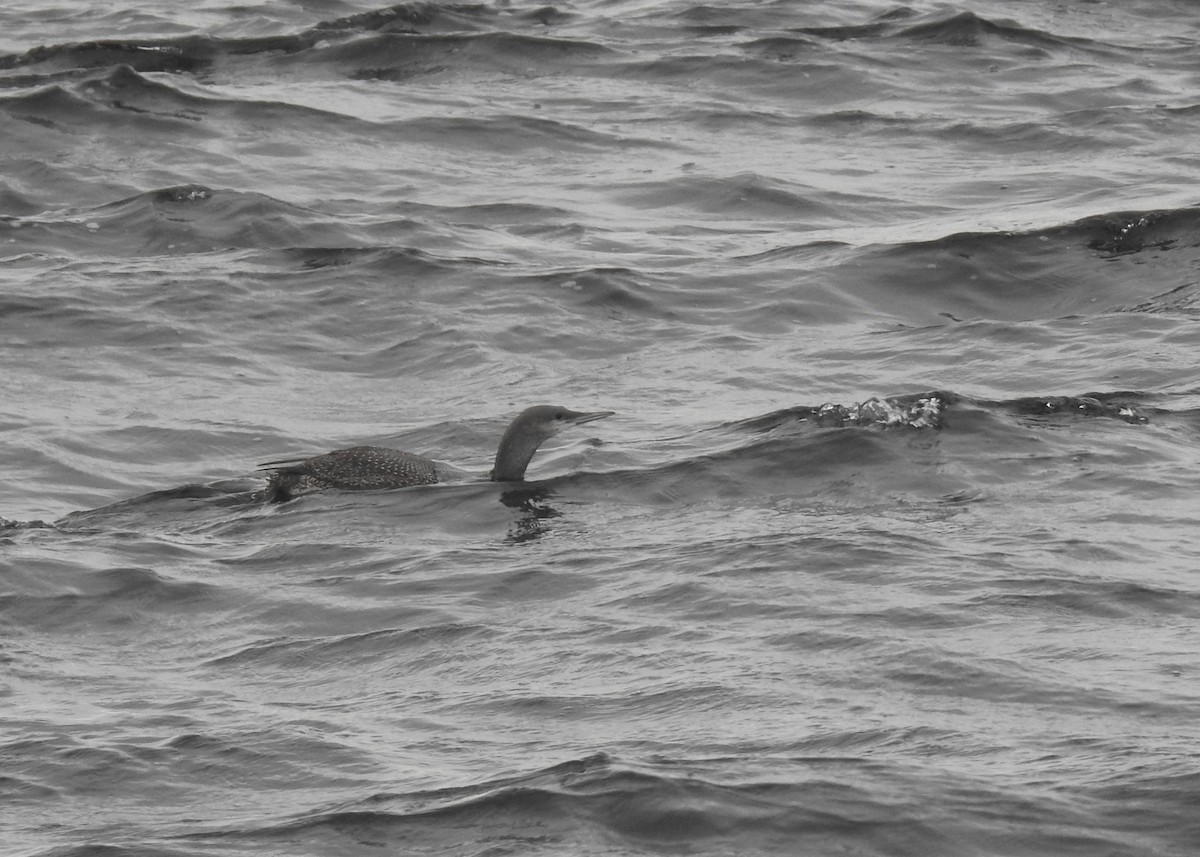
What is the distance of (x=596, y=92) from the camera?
22672mm

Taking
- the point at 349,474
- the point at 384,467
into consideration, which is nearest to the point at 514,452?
the point at 384,467

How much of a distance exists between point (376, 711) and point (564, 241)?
9513 millimetres

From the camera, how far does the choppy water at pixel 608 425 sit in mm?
7836

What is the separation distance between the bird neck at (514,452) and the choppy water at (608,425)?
0.75 feet

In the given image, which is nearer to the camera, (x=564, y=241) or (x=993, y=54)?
(x=564, y=241)

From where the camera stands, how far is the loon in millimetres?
12148

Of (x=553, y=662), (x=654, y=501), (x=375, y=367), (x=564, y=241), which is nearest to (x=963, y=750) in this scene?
(x=553, y=662)

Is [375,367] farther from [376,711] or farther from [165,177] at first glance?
[376,711]

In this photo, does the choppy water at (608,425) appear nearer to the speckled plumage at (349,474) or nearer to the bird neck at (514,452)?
the speckled plumage at (349,474)

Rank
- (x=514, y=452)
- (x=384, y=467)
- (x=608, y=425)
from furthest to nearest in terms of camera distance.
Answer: (x=608, y=425) → (x=514, y=452) → (x=384, y=467)

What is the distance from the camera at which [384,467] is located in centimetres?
1218

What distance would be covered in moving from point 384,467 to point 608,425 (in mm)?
1914

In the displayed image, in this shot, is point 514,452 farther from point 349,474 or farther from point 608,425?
point 608,425

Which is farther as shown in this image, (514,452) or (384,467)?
(514,452)
